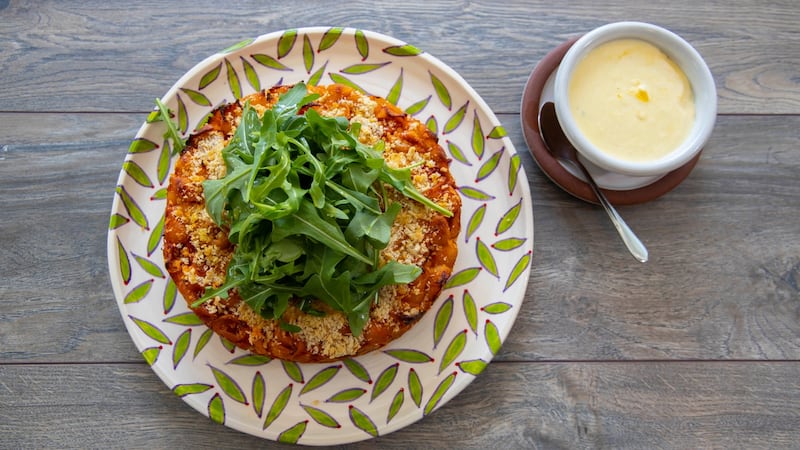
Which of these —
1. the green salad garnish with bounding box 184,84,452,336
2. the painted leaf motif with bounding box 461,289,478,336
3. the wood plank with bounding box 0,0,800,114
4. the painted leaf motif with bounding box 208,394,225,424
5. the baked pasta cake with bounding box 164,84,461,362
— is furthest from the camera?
the wood plank with bounding box 0,0,800,114

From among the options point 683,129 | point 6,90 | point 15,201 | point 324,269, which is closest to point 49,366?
point 15,201

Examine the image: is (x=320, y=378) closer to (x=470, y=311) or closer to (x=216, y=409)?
(x=216, y=409)

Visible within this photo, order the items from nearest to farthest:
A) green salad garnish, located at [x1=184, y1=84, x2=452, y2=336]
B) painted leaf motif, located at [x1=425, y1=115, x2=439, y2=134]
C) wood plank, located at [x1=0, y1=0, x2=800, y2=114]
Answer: green salad garnish, located at [x1=184, y1=84, x2=452, y2=336] → painted leaf motif, located at [x1=425, y1=115, x2=439, y2=134] → wood plank, located at [x1=0, y1=0, x2=800, y2=114]

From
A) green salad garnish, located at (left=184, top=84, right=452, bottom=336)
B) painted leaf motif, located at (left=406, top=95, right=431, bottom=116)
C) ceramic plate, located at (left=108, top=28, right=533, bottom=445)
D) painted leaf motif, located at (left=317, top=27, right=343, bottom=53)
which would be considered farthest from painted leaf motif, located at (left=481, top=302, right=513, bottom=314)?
painted leaf motif, located at (left=317, top=27, right=343, bottom=53)

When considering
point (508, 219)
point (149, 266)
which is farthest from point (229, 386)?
point (508, 219)

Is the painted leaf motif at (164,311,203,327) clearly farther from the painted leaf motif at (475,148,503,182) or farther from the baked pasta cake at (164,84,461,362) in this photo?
the painted leaf motif at (475,148,503,182)
